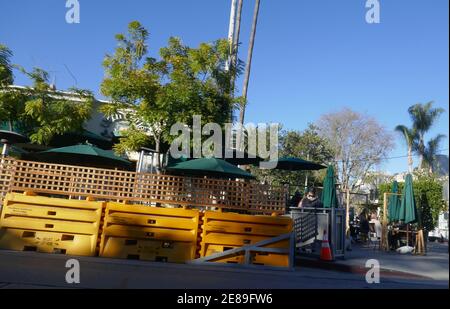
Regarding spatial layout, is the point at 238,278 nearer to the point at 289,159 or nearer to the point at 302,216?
the point at 302,216

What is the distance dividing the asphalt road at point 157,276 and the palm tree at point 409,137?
27390 mm

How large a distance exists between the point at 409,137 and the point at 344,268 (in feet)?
88.9

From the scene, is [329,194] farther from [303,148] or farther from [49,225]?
[303,148]

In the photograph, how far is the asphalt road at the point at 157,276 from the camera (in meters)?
6.37

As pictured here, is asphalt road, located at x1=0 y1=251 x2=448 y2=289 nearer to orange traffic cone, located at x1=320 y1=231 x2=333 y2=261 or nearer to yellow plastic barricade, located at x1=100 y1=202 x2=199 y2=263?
yellow plastic barricade, located at x1=100 y1=202 x2=199 y2=263

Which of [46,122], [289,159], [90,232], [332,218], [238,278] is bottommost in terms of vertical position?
[238,278]

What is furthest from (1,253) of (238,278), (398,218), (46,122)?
(398,218)

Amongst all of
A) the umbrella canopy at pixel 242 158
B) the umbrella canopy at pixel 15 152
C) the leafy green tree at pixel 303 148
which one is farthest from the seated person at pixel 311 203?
the leafy green tree at pixel 303 148

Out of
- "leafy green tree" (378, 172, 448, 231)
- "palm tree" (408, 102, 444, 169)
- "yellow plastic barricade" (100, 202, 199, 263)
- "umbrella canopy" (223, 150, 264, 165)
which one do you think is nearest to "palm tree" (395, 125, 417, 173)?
"palm tree" (408, 102, 444, 169)

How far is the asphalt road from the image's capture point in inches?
251

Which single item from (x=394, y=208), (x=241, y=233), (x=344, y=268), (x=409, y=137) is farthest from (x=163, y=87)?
(x=409, y=137)

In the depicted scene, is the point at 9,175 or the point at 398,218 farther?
the point at 398,218

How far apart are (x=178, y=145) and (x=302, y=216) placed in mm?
4460

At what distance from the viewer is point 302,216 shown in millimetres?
10664
